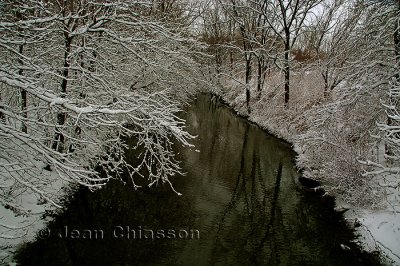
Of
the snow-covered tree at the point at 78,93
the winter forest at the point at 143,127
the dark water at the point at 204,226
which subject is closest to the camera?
the snow-covered tree at the point at 78,93

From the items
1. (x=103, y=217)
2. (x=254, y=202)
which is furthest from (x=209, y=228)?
(x=103, y=217)

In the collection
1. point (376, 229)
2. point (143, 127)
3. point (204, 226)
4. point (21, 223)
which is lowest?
point (204, 226)

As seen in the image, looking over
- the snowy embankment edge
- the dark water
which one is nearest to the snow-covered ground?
the dark water

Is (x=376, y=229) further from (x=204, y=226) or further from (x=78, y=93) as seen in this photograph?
(x=78, y=93)

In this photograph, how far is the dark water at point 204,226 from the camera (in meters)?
7.54

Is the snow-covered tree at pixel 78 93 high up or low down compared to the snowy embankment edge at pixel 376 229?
up

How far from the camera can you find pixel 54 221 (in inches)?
336

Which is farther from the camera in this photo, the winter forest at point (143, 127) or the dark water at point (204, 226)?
the dark water at point (204, 226)

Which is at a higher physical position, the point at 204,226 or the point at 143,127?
the point at 143,127

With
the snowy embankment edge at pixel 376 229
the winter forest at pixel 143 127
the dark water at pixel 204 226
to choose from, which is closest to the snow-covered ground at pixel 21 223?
the winter forest at pixel 143 127

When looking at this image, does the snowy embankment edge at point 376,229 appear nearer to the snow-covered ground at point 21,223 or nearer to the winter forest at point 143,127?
the winter forest at point 143,127

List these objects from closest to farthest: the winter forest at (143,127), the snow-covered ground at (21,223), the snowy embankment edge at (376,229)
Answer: the winter forest at (143,127) → the snow-covered ground at (21,223) → the snowy embankment edge at (376,229)

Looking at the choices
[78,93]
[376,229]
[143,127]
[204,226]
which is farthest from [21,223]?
[376,229]

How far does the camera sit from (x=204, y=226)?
29.0 ft
